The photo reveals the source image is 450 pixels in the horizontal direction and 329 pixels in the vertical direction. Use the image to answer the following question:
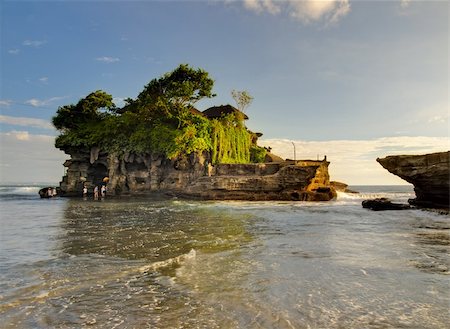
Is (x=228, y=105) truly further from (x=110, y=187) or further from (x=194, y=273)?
(x=194, y=273)

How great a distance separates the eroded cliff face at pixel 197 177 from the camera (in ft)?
114

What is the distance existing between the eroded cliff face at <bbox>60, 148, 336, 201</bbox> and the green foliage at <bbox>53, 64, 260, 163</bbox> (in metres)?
1.55

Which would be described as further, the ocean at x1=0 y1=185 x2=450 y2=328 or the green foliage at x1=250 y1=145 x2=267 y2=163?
the green foliage at x1=250 y1=145 x2=267 y2=163

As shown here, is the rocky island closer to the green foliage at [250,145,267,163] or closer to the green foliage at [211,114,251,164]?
the green foliage at [211,114,251,164]

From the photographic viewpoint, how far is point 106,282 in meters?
5.52

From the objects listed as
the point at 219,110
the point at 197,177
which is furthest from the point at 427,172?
the point at 219,110

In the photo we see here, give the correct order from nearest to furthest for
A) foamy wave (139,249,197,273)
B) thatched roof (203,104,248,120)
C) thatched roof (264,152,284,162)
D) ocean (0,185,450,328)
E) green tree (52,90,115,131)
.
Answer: ocean (0,185,450,328)
foamy wave (139,249,197,273)
green tree (52,90,115,131)
thatched roof (264,152,284,162)
thatched roof (203,104,248,120)

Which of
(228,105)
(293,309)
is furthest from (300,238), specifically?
(228,105)

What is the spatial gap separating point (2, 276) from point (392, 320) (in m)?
6.58

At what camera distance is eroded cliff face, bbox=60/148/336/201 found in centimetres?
3484

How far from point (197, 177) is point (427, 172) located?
23.6 meters

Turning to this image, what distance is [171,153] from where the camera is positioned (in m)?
36.9

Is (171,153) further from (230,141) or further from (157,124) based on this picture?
(230,141)

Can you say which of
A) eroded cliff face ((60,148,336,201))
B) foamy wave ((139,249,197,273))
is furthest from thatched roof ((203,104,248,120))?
foamy wave ((139,249,197,273))
